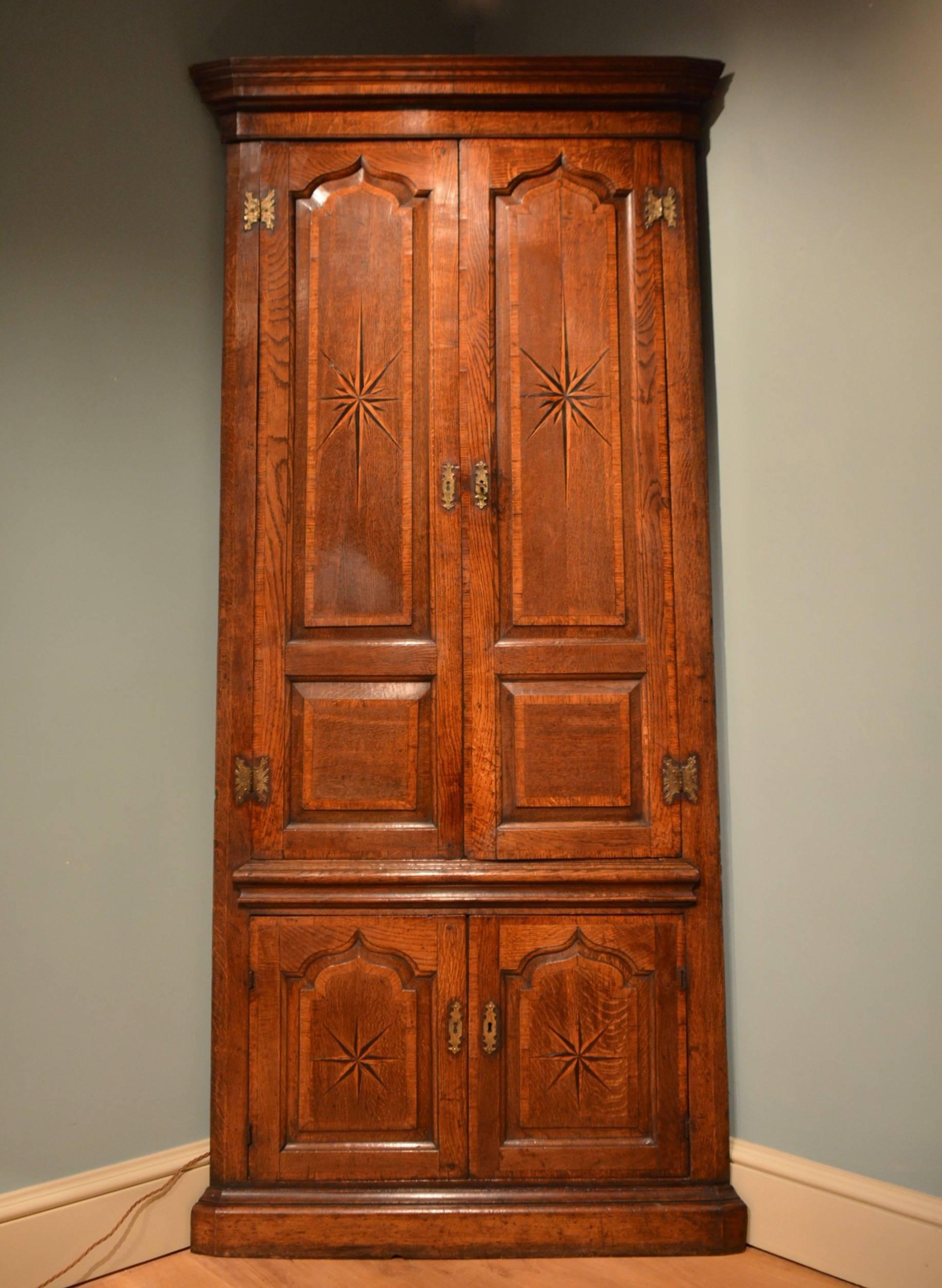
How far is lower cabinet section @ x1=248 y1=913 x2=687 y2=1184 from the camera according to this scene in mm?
1871

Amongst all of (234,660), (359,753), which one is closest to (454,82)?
(234,660)

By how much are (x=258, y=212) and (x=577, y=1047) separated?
185 cm

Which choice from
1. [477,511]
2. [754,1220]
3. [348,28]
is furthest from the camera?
[348,28]

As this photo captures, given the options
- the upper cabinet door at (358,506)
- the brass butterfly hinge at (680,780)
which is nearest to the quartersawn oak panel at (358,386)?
the upper cabinet door at (358,506)

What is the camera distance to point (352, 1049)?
74.5 inches

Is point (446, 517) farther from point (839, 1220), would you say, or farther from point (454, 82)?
point (839, 1220)

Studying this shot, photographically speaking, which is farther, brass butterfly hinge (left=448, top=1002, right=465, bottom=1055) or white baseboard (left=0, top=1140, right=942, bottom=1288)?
brass butterfly hinge (left=448, top=1002, right=465, bottom=1055)

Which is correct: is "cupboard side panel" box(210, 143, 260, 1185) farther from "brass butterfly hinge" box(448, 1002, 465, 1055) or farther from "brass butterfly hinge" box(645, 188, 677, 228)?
"brass butterfly hinge" box(645, 188, 677, 228)

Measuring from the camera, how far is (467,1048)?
6.21ft

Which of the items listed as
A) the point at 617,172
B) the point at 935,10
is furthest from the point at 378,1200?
the point at 935,10

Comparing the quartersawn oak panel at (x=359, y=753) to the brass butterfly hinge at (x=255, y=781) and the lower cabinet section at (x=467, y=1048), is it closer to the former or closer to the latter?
the brass butterfly hinge at (x=255, y=781)

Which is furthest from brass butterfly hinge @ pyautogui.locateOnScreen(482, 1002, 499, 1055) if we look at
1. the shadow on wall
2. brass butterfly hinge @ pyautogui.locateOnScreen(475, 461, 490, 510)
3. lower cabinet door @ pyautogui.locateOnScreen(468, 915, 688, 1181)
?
the shadow on wall

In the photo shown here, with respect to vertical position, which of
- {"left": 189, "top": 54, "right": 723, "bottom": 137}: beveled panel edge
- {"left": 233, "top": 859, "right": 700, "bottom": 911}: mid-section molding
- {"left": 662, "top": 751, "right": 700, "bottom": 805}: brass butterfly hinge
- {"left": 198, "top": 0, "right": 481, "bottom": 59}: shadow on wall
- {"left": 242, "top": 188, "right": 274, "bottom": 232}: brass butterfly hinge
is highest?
{"left": 198, "top": 0, "right": 481, "bottom": 59}: shadow on wall

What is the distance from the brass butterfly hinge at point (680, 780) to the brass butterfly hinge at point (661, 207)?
1130mm
